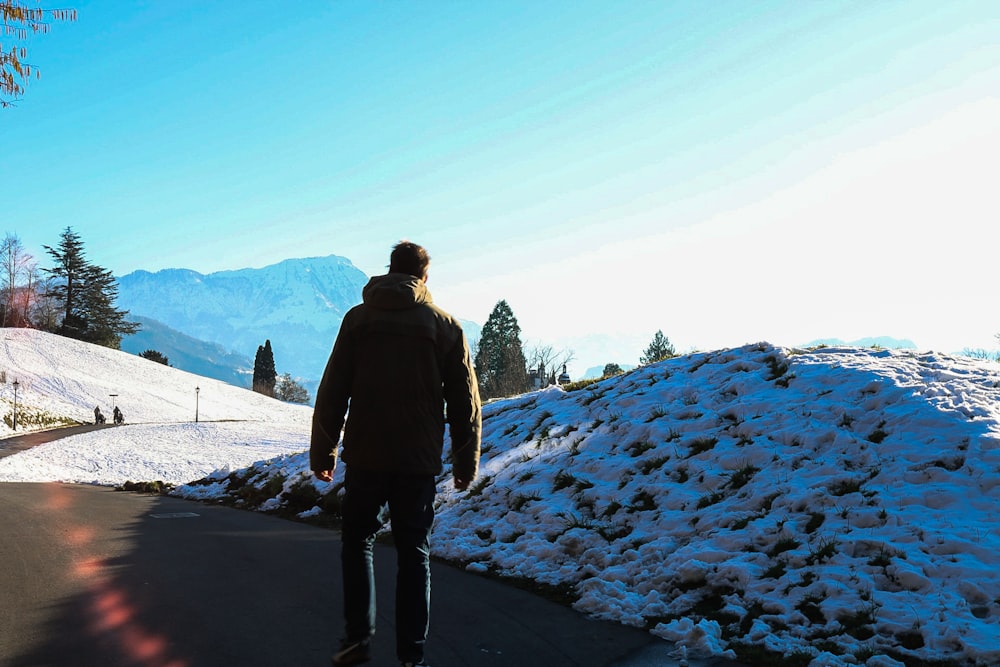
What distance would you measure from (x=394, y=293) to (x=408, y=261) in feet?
1.26

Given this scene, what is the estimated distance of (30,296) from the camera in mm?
90812

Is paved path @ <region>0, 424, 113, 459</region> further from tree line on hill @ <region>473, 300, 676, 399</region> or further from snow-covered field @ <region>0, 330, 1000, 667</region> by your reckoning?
tree line on hill @ <region>473, 300, 676, 399</region>

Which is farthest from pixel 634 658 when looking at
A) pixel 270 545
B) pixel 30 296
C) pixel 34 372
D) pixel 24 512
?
pixel 30 296

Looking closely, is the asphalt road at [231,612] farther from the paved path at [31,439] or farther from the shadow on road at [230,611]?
the paved path at [31,439]

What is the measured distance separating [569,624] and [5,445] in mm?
41024

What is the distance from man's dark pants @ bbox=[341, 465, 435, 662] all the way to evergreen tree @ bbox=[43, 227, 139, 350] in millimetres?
97983

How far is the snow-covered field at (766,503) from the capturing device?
177 inches

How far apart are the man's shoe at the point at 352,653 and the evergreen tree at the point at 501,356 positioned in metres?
68.5

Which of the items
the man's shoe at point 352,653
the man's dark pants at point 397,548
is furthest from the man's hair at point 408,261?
the man's shoe at point 352,653

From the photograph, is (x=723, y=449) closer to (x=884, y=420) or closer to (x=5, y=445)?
(x=884, y=420)

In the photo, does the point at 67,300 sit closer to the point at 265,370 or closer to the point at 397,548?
the point at 265,370

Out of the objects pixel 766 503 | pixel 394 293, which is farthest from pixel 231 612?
pixel 766 503

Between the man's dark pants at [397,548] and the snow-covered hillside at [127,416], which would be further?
the snow-covered hillside at [127,416]

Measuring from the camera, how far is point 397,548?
146 inches
